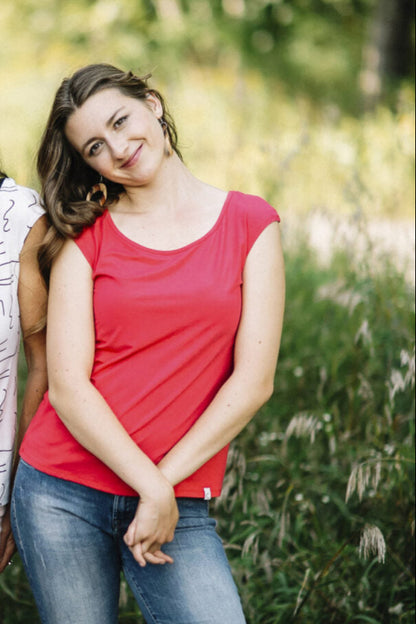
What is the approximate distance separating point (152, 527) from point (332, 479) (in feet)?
4.19

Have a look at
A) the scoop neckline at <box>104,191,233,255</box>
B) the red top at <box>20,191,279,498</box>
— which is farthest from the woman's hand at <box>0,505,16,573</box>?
the scoop neckline at <box>104,191,233,255</box>

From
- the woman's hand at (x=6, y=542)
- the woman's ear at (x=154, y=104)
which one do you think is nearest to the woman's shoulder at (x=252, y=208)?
the woman's ear at (x=154, y=104)

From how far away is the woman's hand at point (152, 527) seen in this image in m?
1.58

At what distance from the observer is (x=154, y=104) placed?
1.89 metres

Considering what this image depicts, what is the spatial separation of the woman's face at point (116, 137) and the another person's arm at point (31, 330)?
0.70 ft

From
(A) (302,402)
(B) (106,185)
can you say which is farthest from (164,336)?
(A) (302,402)

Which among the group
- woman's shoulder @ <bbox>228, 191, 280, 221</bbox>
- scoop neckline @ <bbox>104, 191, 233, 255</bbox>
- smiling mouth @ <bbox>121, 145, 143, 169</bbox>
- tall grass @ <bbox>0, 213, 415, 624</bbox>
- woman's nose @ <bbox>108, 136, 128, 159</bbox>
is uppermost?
woman's nose @ <bbox>108, 136, 128, 159</bbox>

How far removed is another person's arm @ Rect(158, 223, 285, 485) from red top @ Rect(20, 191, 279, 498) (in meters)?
0.03

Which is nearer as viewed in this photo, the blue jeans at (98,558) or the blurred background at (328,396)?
the blue jeans at (98,558)

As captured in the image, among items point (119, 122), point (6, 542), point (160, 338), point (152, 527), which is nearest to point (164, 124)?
point (119, 122)

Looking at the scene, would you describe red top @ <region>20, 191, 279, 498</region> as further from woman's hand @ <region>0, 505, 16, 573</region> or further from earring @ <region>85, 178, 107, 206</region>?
woman's hand @ <region>0, 505, 16, 573</region>

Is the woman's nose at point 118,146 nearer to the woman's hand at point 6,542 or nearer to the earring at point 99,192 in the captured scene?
the earring at point 99,192

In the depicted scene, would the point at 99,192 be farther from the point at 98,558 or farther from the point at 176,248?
the point at 98,558

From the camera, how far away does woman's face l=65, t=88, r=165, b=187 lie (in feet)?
5.76
